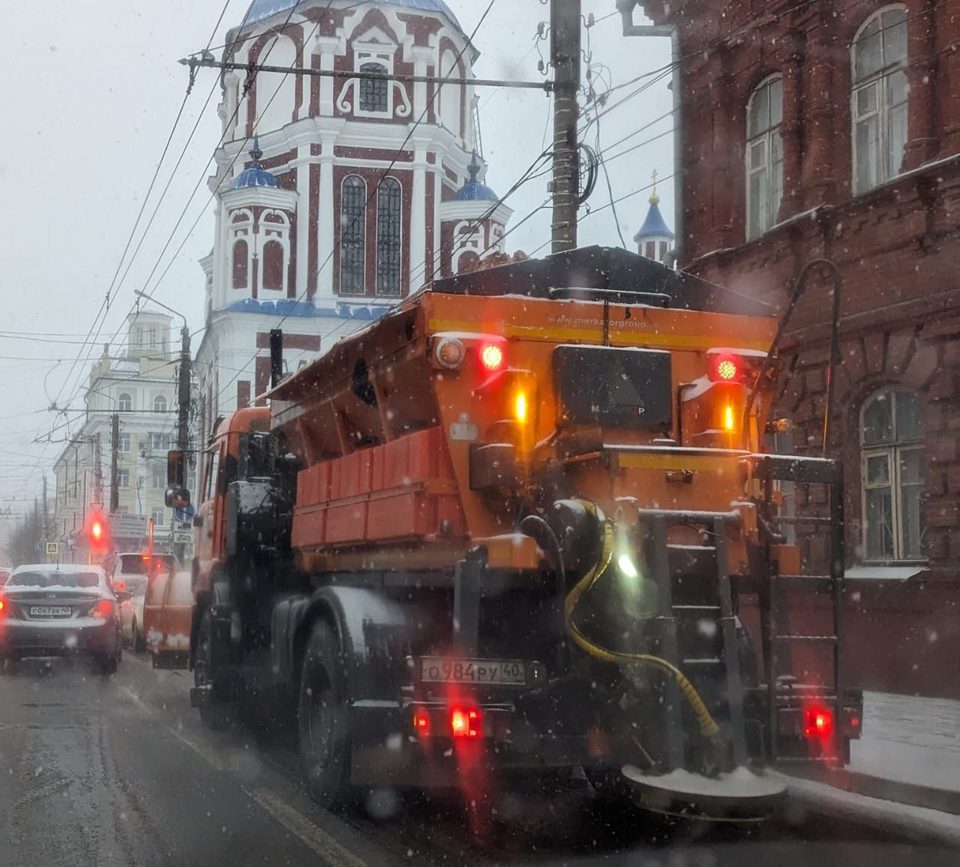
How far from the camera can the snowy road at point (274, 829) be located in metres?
6.78

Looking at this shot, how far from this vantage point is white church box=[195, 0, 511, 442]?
50.4 meters

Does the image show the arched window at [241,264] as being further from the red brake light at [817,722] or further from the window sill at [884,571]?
the red brake light at [817,722]

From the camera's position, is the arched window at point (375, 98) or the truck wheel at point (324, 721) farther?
the arched window at point (375, 98)

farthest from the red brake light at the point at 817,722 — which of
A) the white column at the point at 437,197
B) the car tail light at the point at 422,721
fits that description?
the white column at the point at 437,197

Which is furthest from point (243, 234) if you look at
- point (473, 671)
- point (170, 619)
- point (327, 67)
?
point (473, 671)

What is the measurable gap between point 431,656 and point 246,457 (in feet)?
16.9

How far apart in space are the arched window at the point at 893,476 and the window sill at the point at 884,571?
5.5 inches

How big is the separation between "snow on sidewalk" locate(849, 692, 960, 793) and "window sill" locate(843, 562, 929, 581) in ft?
4.04

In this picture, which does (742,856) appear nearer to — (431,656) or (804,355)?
(431,656)

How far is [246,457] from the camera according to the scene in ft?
38.4

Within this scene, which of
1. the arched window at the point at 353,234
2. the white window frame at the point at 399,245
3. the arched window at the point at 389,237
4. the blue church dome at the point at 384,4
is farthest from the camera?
the arched window at the point at 389,237

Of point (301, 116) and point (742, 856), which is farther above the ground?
point (301, 116)

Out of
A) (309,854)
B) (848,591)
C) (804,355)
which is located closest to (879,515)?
(848,591)

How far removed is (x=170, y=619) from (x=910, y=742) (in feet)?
32.9
